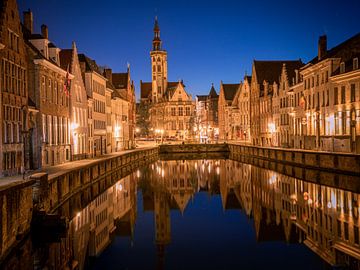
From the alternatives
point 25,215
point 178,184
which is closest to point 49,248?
point 25,215

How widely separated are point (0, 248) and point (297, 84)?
50.5m

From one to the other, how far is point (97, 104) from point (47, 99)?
21.2 meters

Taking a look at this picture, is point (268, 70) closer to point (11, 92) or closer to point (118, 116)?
point (118, 116)

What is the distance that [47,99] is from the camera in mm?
37125

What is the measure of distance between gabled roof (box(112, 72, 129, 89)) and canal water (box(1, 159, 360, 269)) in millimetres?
44956

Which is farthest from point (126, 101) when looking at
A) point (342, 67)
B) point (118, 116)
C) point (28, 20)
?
point (342, 67)

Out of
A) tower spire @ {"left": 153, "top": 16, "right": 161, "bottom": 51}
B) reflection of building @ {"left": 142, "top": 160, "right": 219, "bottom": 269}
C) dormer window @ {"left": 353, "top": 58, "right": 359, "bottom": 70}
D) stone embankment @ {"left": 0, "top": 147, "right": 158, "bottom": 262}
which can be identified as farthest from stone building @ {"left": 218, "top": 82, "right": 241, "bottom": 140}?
stone embankment @ {"left": 0, "top": 147, "right": 158, "bottom": 262}

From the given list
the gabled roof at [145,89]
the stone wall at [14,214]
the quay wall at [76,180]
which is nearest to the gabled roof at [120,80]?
the quay wall at [76,180]

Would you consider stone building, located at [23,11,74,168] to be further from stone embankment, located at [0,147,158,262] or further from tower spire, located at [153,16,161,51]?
tower spire, located at [153,16,161,51]

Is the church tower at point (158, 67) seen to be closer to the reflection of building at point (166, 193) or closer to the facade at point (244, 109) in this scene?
the facade at point (244, 109)

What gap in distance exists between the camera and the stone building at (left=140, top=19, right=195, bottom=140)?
128 metres

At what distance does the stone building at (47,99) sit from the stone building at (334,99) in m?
25.1

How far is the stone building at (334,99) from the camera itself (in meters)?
40.0

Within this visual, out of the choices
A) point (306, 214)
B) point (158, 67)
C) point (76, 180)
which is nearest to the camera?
point (306, 214)
